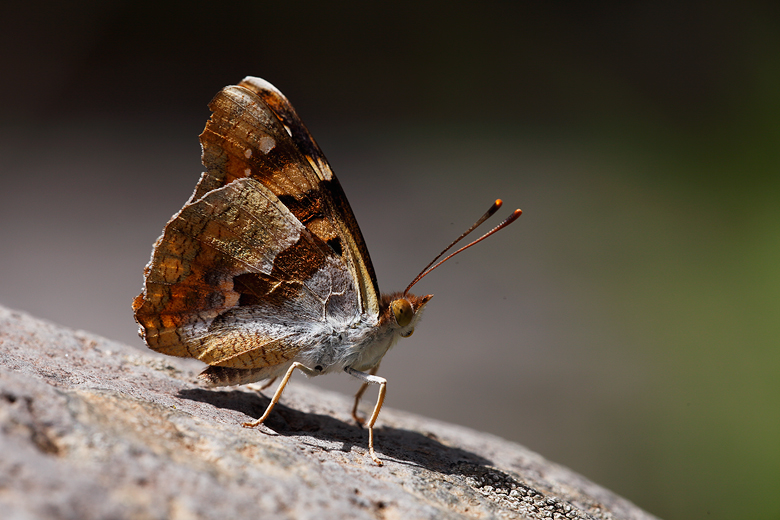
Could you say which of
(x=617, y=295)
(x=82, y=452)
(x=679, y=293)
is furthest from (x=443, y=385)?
(x=82, y=452)

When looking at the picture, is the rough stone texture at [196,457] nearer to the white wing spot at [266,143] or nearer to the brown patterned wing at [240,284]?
the brown patterned wing at [240,284]

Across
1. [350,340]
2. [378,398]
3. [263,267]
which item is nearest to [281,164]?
[263,267]

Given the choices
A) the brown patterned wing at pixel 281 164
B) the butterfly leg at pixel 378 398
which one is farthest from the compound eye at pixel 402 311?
the butterfly leg at pixel 378 398

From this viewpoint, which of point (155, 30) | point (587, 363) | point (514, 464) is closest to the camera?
point (514, 464)

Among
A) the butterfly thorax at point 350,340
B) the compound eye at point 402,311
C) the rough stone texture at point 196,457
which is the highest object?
the compound eye at point 402,311

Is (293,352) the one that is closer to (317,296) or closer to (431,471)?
(317,296)

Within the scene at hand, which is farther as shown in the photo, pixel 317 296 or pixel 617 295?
pixel 617 295
